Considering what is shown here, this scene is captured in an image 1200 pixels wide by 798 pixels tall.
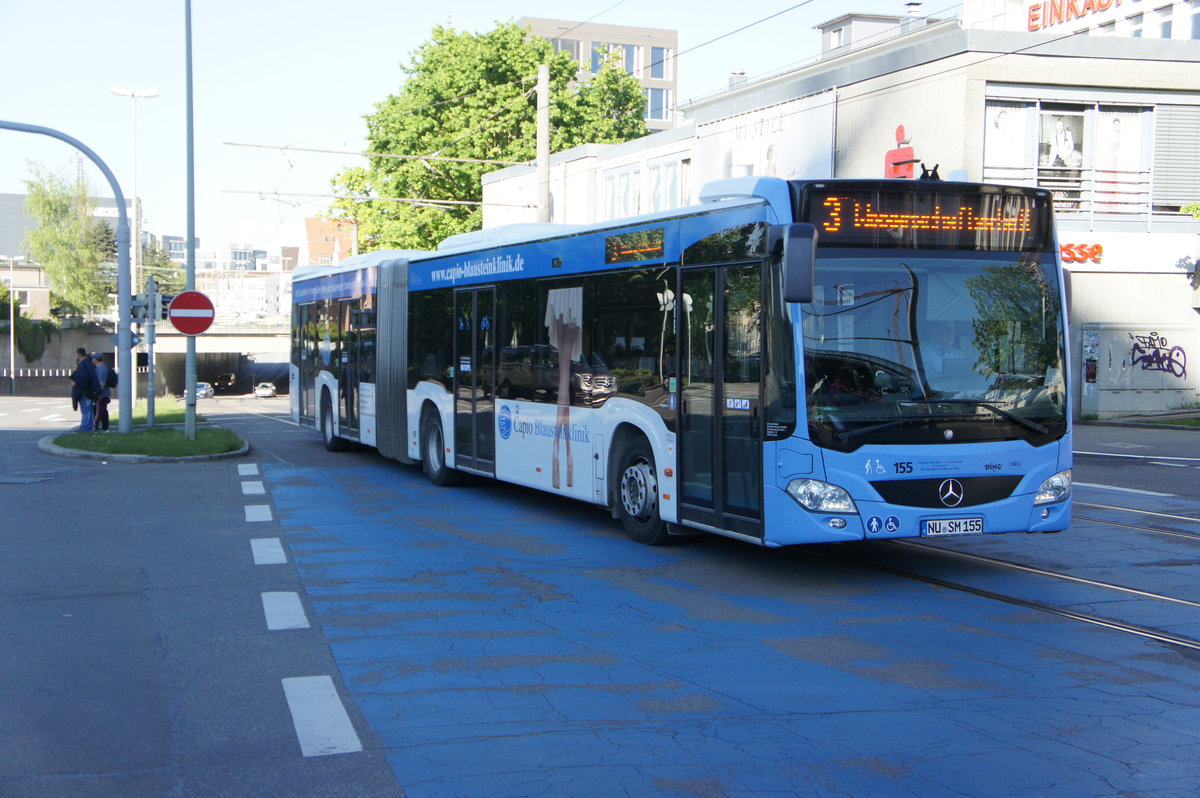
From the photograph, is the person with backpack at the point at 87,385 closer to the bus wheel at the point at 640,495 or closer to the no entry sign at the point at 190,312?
the no entry sign at the point at 190,312

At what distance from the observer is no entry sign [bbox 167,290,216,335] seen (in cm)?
2156

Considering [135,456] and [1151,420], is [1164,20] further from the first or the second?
[135,456]

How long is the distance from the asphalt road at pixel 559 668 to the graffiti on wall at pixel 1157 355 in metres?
20.3

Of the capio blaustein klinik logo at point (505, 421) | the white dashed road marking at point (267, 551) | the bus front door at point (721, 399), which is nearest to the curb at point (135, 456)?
the capio blaustein klinik logo at point (505, 421)

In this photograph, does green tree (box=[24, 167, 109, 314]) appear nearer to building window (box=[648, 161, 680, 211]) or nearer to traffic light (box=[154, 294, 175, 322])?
building window (box=[648, 161, 680, 211])

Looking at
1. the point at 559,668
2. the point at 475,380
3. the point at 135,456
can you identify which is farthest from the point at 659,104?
the point at 559,668

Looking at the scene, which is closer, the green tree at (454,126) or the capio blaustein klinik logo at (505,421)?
the capio blaustein klinik logo at (505,421)

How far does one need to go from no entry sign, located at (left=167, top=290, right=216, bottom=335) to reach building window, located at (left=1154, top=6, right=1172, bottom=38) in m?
41.2

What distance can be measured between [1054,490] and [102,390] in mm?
21817

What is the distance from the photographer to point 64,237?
80312 millimetres

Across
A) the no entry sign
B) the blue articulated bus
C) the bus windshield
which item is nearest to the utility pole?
the no entry sign

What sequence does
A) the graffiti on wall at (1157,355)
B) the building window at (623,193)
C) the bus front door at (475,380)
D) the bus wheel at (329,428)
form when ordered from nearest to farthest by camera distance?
the bus front door at (475,380), the bus wheel at (329,428), the graffiti on wall at (1157,355), the building window at (623,193)

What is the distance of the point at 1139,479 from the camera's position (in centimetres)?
1659

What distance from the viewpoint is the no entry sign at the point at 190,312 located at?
70.7ft
